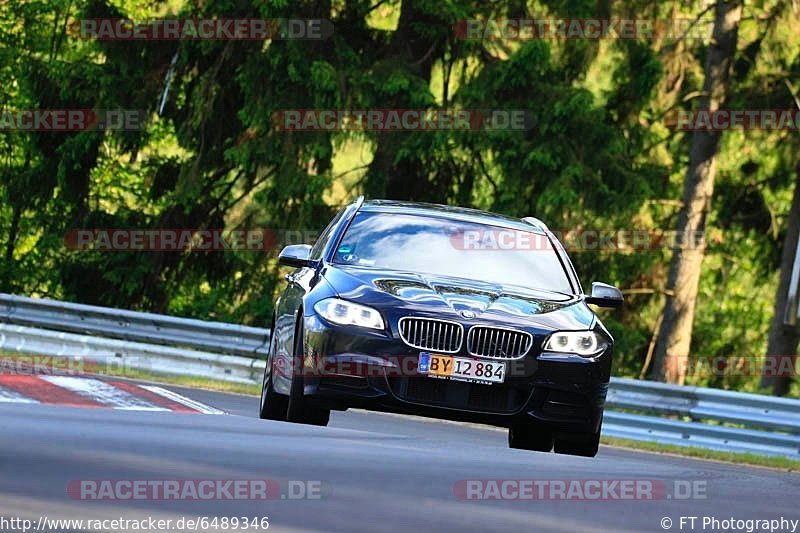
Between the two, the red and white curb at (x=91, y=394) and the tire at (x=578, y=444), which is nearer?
the tire at (x=578, y=444)

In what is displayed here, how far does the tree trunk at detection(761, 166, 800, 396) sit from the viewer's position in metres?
32.7

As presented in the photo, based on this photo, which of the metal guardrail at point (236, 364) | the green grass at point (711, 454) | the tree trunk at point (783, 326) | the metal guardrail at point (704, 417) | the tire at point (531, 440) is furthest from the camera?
the tree trunk at point (783, 326)

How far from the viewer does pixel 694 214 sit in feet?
97.6

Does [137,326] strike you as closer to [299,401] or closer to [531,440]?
[531,440]

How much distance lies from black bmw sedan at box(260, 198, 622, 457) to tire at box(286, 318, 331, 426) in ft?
0.03

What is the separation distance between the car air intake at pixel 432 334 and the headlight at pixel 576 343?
0.61 metres

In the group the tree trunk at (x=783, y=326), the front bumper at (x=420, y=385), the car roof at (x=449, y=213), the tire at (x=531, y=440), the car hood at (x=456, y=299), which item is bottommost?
the tree trunk at (x=783, y=326)

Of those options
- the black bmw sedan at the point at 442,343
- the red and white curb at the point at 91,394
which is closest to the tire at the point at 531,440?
the black bmw sedan at the point at 442,343

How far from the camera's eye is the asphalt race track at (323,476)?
28.2 feet

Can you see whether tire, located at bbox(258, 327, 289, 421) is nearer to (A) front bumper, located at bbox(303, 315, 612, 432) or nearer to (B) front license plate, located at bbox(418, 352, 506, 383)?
(A) front bumper, located at bbox(303, 315, 612, 432)

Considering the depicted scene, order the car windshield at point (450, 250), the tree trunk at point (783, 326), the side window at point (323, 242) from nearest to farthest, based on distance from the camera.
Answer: the car windshield at point (450, 250) < the side window at point (323, 242) < the tree trunk at point (783, 326)

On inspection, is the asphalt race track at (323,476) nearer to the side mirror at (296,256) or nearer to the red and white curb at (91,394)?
the red and white curb at (91,394)

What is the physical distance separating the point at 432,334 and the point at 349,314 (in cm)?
55

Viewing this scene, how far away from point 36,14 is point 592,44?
13528 millimetres
